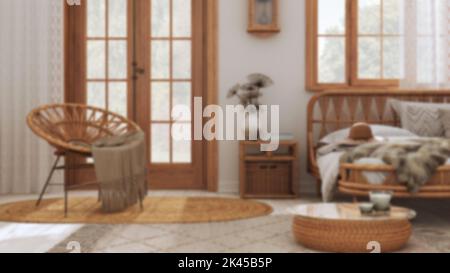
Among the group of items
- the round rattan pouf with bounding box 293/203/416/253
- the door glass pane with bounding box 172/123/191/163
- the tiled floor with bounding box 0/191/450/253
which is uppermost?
the door glass pane with bounding box 172/123/191/163

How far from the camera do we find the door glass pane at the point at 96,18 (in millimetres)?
5426

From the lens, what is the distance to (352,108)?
5.06 m

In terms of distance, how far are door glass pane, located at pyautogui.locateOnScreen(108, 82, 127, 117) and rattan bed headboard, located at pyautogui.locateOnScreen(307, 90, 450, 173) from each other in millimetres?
1665

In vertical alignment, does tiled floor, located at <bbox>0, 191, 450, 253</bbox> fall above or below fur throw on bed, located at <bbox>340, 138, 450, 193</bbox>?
below

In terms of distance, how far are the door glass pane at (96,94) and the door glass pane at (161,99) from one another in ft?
1.46

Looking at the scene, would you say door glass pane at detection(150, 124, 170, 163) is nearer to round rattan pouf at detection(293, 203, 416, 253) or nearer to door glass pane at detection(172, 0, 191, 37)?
door glass pane at detection(172, 0, 191, 37)

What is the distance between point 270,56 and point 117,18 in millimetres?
1425

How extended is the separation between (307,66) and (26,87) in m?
2.41

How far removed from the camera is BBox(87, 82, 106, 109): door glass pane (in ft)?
17.9

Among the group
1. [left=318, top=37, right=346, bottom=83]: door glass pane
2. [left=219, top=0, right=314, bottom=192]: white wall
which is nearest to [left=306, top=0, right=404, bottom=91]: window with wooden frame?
[left=318, top=37, right=346, bottom=83]: door glass pane

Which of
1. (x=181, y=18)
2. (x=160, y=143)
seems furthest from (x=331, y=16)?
(x=160, y=143)

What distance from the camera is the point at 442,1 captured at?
503 cm
